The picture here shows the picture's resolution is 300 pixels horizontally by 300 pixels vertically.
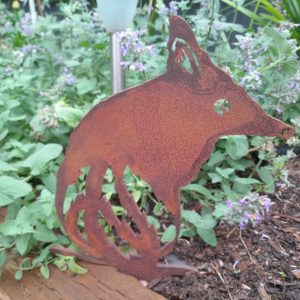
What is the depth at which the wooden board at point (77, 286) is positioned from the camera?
93 cm

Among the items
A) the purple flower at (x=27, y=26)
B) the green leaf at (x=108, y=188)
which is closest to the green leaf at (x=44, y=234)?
the green leaf at (x=108, y=188)

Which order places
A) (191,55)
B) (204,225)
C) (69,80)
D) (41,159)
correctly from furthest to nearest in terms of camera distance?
(69,80), (41,159), (204,225), (191,55)

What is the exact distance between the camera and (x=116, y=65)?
1280mm

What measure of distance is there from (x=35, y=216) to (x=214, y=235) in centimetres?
41

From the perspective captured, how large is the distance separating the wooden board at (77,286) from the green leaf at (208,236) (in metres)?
0.18

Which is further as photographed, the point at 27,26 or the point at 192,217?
the point at 27,26

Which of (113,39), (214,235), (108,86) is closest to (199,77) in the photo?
(214,235)

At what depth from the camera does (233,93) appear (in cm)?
76

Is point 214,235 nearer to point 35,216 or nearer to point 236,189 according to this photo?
point 236,189

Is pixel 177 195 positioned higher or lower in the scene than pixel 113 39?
lower

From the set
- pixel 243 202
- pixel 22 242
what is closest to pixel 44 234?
pixel 22 242

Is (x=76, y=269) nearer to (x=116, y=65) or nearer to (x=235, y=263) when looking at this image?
(x=235, y=263)

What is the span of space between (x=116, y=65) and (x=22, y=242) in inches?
22.1

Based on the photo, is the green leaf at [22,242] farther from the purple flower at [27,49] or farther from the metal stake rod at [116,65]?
the purple flower at [27,49]
